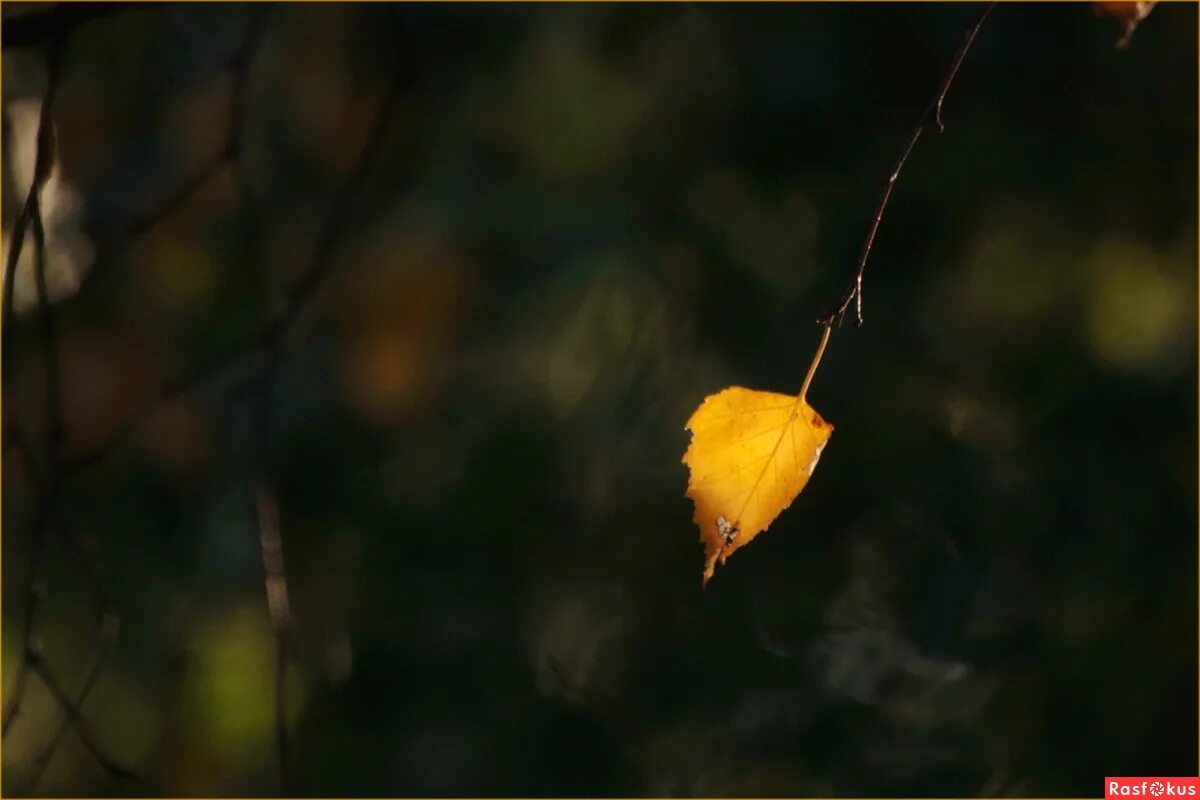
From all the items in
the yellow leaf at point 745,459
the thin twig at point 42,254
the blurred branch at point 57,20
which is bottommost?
the yellow leaf at point 745,459

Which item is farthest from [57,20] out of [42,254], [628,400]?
[628,400]

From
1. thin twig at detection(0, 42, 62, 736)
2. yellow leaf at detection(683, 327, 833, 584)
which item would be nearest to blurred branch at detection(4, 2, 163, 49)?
thin twig at detection(0, 42, 62, 736)

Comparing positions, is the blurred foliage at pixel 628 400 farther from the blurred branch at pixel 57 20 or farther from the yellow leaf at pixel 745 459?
the yellow leaf at pixel 745 459

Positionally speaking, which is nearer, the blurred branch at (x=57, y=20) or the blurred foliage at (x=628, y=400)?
the blurred branch at (x=57, y=20)

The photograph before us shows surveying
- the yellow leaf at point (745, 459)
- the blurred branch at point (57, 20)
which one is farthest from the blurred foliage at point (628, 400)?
the yellow leaf at point (745, 459)

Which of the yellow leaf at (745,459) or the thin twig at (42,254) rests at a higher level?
the thin twig at (42,254)

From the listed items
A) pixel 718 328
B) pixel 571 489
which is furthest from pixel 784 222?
pixel 571 489

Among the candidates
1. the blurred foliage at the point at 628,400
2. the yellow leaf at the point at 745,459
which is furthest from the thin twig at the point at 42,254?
the blurred foliage at the point at 628,400
